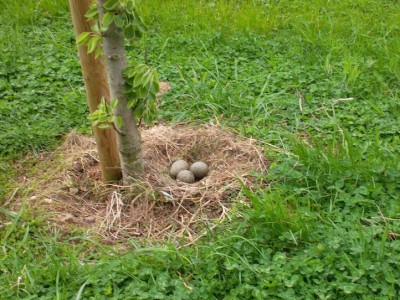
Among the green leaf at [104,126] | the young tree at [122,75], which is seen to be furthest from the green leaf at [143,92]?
the green leaf at [104,126]

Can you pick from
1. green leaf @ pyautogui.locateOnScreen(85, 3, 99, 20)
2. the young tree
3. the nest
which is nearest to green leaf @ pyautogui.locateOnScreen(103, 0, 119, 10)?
the young tree

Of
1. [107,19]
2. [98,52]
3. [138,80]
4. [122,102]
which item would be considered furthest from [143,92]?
[107,19]

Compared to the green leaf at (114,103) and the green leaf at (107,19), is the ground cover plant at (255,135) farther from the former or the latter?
the green leaf at (107,19)

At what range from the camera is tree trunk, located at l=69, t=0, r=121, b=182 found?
3338mm

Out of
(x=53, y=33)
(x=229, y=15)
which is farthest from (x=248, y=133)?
(x=53, y=33)

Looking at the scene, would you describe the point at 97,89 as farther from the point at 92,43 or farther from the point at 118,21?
the point at 118,21

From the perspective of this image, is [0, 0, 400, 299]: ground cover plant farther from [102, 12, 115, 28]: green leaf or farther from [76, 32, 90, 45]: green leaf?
[102, 12, 115, 28]: green leaf

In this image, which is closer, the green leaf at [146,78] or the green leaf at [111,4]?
the green leaf at [111,4]

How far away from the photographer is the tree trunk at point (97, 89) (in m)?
3.34

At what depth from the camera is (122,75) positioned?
10.9 feet

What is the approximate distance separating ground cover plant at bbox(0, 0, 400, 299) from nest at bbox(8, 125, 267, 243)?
0.11 m

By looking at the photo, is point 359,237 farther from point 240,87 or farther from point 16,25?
point 16,25

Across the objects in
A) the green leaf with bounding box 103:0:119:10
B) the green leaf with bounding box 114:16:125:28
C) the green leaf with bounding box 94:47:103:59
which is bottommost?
the green leaf with bounding box 94:47:103:59

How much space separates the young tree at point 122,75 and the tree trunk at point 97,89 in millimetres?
88
